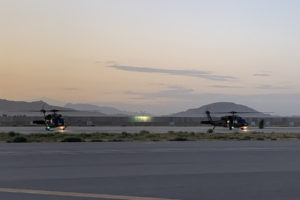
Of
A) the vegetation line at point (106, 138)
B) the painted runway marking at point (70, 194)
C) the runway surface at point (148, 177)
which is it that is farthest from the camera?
the vegetation line at point (106, 138)

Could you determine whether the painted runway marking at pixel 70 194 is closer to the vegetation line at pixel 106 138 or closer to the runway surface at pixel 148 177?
the runway surface at pixel 148 177

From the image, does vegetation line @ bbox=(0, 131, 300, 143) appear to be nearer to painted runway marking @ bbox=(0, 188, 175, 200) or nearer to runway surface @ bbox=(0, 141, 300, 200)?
runway surface @ bbox=(0, 141, 300, 200)

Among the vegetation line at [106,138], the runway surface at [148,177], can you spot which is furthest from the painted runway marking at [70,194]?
the vegetation line at [106,138]

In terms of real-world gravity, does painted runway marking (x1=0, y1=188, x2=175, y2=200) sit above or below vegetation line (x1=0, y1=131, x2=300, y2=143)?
below

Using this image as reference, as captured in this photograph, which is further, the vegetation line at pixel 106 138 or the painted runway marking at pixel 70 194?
the vegetation line at pixel 106 138

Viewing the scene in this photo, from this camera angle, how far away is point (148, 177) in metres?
14.1

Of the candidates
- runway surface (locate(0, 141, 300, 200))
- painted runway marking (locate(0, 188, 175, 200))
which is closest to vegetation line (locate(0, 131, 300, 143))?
runway surface (locate(0, 141, 300, 200))

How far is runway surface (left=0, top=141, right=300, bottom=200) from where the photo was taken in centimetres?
1108

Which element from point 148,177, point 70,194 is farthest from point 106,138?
point 70,194

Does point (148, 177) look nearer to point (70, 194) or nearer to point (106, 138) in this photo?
point (70, 194)

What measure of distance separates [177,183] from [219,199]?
2.50 m

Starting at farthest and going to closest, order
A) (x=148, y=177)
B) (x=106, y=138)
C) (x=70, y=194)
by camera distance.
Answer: (x=106, y=138)
(x=148, y=177)
(x=70, y=194)

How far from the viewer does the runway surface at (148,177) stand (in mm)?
11078

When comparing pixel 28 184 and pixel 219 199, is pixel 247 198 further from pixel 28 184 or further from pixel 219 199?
pixel 28 184
